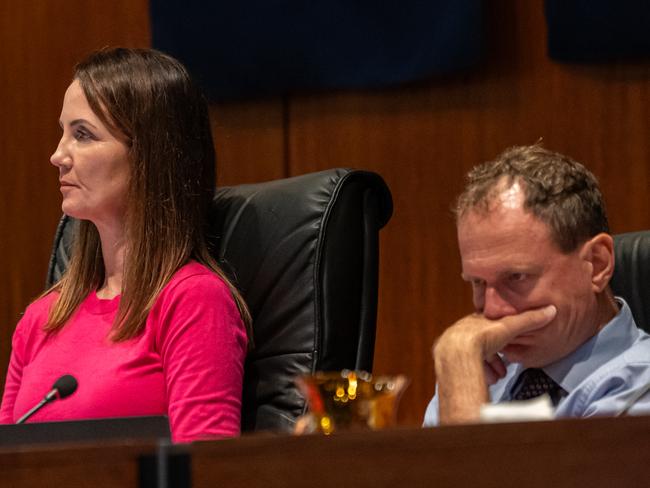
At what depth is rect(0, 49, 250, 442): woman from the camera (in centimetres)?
169

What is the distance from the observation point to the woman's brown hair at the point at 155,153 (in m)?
1.80

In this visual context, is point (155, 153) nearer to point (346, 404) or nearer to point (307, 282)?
point (307, 282)

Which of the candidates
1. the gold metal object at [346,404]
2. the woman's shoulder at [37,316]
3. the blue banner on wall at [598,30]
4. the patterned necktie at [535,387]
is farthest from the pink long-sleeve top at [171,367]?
the blue banner on wall at [598,30]

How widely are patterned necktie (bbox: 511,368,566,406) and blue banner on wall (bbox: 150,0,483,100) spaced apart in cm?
96

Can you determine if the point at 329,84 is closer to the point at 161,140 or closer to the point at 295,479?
the point at 161,140

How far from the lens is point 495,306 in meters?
1.47

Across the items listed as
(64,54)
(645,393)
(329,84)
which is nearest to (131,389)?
(645,393)

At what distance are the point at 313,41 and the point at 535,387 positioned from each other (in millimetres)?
1182

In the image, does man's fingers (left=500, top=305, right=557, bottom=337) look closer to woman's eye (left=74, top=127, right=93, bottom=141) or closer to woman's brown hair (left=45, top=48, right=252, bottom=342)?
woman's brown hair (left=45, top=48, right=252, bottom=342)

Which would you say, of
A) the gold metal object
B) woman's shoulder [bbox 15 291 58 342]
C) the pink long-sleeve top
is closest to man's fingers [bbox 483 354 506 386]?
the pink long-sleeve top

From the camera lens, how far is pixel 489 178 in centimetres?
151

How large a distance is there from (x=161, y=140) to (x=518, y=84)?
2.71 feet

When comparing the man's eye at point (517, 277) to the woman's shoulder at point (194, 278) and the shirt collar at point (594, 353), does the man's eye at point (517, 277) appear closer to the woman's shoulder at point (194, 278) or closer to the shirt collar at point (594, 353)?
the shirt collar at point (594, 353)

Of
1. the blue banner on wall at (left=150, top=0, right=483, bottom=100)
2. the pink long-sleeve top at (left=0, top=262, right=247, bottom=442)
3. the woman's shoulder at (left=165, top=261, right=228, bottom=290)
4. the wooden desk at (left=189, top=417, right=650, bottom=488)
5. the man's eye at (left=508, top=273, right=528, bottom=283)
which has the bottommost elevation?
the pink long-sleeve top at (left=0, top=262, right=247, bottom=442)
